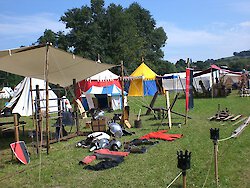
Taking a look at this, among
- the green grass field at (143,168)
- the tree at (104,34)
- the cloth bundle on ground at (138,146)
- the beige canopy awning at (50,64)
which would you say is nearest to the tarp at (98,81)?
the beige canopy awning at (50,64)

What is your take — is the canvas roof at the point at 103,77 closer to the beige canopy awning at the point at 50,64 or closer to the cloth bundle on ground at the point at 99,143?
the beige canopy awning at the point at 50,64

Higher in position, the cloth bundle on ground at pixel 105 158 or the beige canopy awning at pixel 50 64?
the beige canopy awning at pixel 50 64

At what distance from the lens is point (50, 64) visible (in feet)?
33.2

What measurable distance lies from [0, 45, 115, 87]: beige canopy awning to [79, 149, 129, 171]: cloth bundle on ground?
10.2 ft

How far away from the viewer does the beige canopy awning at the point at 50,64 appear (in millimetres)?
8109

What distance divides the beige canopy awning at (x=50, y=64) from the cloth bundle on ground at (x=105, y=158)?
10.2ft

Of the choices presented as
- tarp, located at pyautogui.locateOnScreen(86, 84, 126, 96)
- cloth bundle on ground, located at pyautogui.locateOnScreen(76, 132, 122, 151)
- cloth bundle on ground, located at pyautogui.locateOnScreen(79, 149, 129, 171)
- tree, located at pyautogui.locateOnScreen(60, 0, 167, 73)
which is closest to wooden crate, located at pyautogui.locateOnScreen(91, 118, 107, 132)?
→ cloth bundle on ground, located at pyautogui.locateOnScreen(76, 132, 122, 151)

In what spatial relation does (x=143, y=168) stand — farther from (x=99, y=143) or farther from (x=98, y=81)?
(x=98, y=81)

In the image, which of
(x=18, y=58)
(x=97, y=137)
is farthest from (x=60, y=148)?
(x=18, y=58)

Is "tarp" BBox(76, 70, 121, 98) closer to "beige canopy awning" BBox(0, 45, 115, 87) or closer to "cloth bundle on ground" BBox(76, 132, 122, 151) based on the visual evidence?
"beige canopy awning" BBox(0, 45, 115, 87)

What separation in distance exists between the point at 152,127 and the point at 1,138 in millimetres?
5845

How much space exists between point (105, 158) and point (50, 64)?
4.59m

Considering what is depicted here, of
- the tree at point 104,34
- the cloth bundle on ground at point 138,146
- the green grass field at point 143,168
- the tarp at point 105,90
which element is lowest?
the green grass field at point 143,168

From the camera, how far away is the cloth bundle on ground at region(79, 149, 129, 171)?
6363 millimetres
